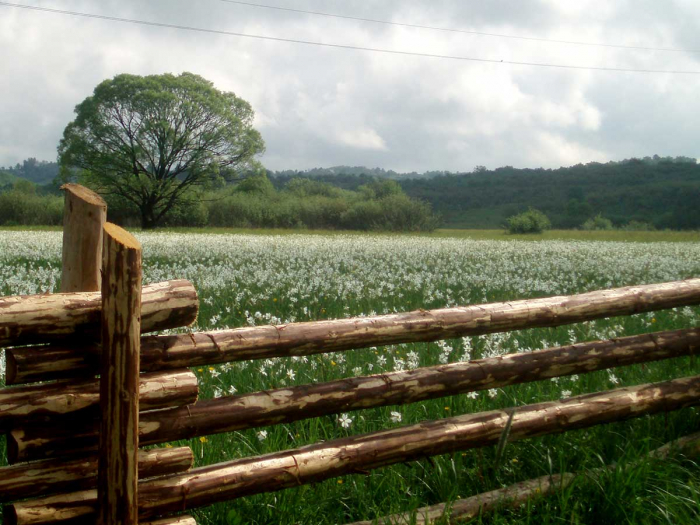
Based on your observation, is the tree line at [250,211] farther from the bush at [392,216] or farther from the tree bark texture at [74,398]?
the tree bark texture at [74,398]

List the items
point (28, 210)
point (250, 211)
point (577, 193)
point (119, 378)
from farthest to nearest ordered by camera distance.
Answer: point (577, 193), point (250, 211), point (28, 210), point (119, 378)

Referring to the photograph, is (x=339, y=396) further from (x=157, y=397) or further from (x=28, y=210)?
(x=28, y=210)

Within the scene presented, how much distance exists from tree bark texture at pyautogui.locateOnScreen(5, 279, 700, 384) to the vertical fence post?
0.29m

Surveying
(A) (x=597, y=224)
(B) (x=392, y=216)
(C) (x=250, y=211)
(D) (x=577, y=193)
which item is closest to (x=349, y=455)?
(B) (x=392, y=216)

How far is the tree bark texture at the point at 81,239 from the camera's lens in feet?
10.2

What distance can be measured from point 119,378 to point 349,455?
1461 millimetres

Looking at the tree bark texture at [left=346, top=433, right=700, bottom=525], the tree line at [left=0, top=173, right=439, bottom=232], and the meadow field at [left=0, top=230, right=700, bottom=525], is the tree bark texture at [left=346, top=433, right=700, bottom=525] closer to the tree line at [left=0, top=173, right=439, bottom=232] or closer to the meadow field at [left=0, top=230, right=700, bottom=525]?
the meadow field at [left=0, top=230, right=700, bottom=525]

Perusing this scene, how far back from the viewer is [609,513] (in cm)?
381

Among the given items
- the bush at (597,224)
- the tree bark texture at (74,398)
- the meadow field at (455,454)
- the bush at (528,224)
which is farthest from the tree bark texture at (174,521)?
the bush at (597,224)

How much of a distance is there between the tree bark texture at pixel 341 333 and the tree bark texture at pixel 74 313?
0.12 meters

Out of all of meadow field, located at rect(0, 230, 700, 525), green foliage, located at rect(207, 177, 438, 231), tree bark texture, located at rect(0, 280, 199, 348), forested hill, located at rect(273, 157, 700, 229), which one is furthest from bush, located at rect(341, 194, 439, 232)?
tree bark texture, located at rect(0, 280, 199, 348)

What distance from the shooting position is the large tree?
2044 inches

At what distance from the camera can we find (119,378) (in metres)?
2.76

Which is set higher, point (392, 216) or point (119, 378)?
point (392, 216)
